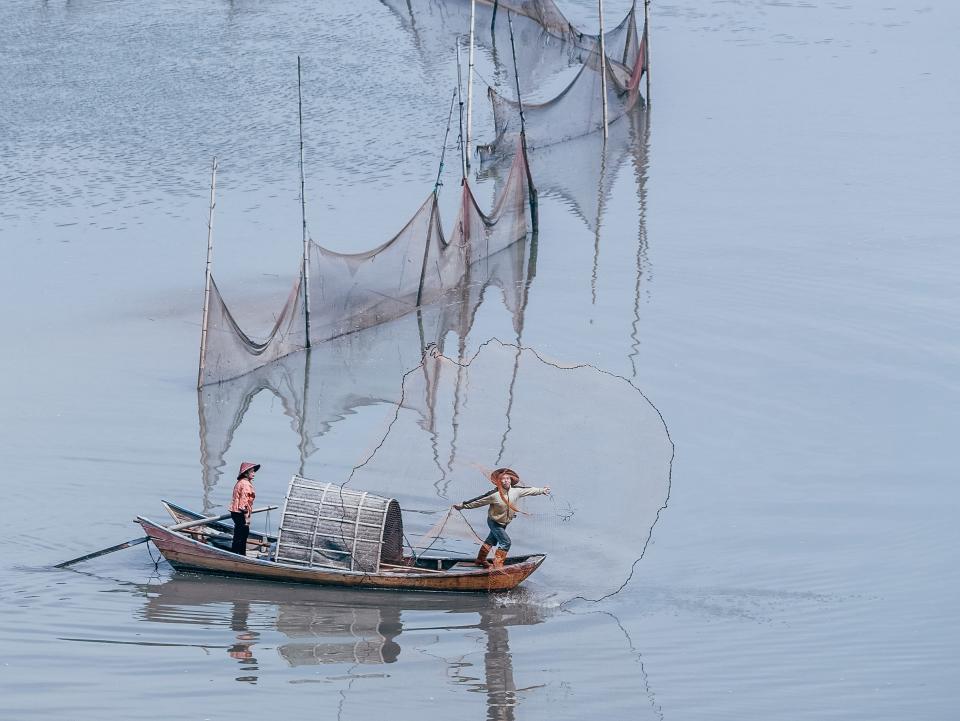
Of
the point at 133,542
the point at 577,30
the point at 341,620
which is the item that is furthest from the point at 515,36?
the point at 341,620

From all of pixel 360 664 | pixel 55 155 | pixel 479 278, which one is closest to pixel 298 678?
pixel 360 664

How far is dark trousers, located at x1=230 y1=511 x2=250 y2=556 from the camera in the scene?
12453 mm

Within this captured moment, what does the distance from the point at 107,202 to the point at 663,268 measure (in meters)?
8.76

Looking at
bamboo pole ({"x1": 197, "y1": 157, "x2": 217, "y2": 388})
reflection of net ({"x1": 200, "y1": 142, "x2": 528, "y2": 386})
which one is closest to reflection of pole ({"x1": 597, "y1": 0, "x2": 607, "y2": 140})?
reflection of net ({"x1": 200, "y1": 142, "x2": 528, "y2": 386})

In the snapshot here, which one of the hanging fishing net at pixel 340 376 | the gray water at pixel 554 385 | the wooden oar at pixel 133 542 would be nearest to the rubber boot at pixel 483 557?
the gray water at pixel 554 385

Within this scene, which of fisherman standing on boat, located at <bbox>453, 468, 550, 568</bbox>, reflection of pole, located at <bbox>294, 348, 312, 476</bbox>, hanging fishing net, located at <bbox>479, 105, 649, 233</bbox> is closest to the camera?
fisherman standing on boat, located at <bbox>453, 468, 550, 568</bbox>

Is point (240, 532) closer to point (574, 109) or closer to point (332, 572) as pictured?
point (332, 572)

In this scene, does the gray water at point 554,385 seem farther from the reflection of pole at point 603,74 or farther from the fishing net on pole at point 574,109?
the fishing net on pole at point 574,109

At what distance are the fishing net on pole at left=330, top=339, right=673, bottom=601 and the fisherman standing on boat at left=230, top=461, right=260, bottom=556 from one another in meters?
1.00

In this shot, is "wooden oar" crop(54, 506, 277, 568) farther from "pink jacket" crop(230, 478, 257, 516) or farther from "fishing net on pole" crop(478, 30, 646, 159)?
"fishing net on pole" crop(478, 30, 646, 159)

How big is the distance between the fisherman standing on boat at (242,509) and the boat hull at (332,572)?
8.7 inches

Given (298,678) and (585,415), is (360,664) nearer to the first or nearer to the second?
(298,678)

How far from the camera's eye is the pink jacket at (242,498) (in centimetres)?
1247

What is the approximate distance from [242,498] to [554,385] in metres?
3.09
